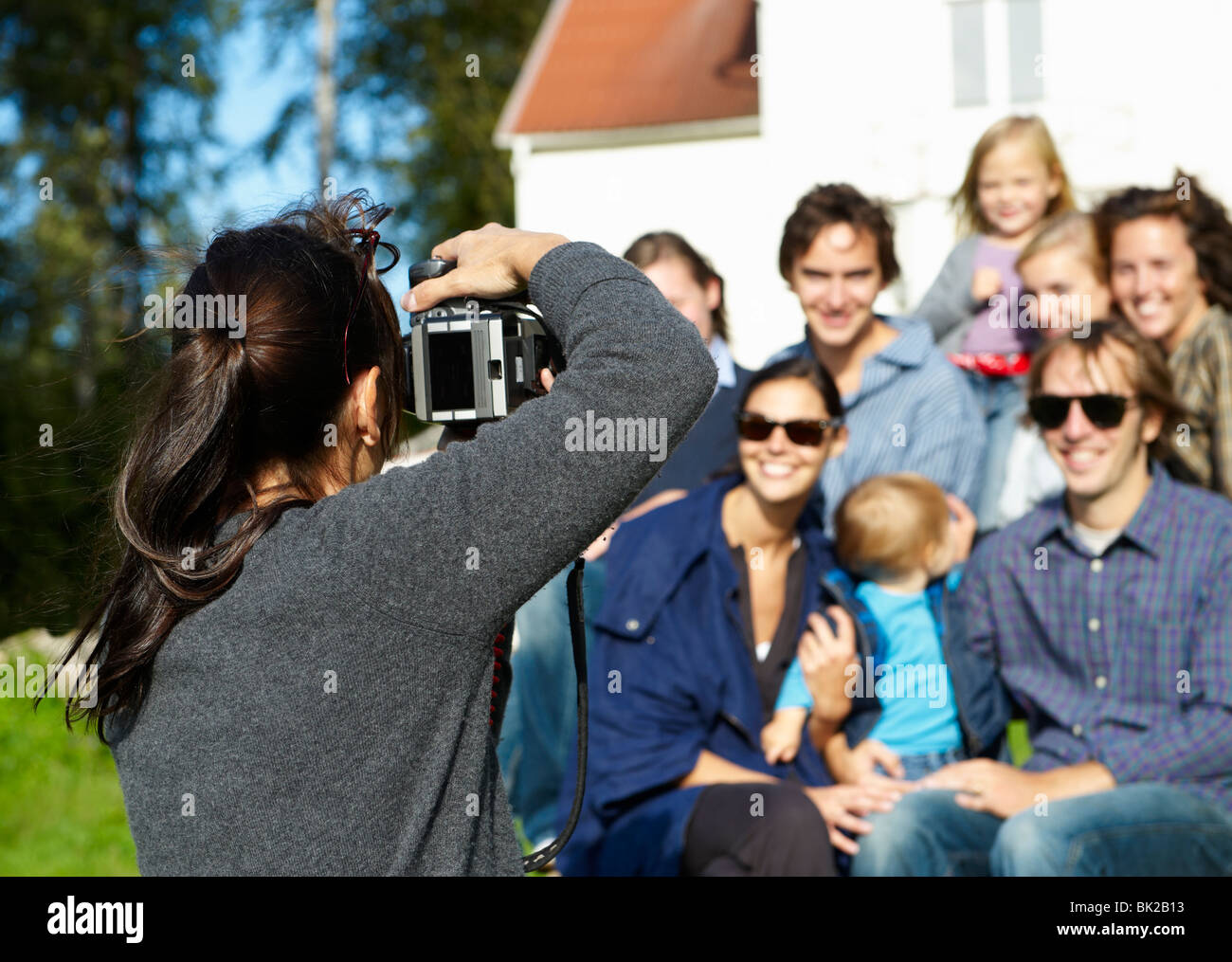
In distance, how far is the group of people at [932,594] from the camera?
329 cm

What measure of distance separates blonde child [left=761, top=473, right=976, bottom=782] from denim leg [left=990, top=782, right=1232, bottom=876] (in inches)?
15.0

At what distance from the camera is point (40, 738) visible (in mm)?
6328

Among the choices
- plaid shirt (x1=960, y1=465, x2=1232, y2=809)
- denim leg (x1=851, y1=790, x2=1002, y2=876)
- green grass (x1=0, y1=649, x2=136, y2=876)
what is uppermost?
plaid shirt (x1=960, y1=465, x2=1232, y2=809)

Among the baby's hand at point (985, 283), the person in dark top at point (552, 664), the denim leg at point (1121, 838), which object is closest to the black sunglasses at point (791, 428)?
the person in dark top at point (552, 664)

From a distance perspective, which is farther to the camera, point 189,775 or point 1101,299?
point 1101,299

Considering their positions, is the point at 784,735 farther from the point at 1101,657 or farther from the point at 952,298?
the point at 952,298

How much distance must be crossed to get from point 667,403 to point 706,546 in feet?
7.55

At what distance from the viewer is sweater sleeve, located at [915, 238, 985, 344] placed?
4.25 metres

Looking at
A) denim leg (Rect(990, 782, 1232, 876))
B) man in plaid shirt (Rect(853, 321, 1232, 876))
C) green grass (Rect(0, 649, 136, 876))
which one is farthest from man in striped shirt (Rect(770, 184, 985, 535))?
green grass (Rect(0, 649, 136, 876))

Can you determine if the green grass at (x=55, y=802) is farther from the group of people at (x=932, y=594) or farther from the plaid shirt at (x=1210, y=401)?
the plaid shirt at (x=1210, y=401)

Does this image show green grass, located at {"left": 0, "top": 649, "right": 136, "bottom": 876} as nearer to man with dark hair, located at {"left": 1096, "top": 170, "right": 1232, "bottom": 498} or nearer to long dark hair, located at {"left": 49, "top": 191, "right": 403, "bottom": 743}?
long dark hair, located at {"left": 49, "top": 191, "right": 403, "bottom": 743}
